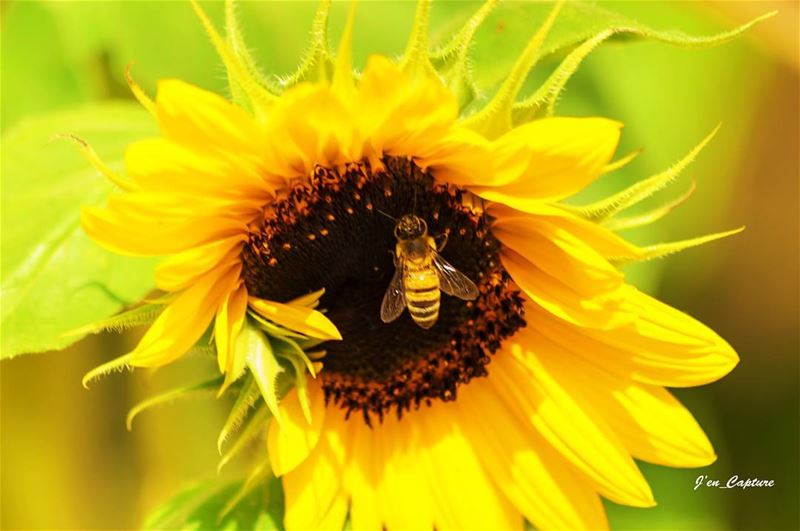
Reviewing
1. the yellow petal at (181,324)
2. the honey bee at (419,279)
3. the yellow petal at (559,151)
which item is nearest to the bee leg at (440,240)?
the honey bee at (419,279)

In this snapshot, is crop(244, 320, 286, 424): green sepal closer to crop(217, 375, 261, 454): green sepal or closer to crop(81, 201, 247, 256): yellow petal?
crop(217, 375, 261, 454): green sepal

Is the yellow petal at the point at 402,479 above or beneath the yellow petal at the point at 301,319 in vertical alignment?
beneath

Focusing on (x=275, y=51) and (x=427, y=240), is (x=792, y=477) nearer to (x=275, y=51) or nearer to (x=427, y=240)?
(x=427, y=240)

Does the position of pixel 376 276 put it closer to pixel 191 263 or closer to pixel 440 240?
pixel 440 240

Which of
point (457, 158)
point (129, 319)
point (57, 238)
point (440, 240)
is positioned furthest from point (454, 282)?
point (57, 238)

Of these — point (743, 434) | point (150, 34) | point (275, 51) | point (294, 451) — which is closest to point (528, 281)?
point (294, 451)

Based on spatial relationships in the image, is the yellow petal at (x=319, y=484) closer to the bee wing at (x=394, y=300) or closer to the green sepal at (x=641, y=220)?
the bee wing at (x=394, y=300)
